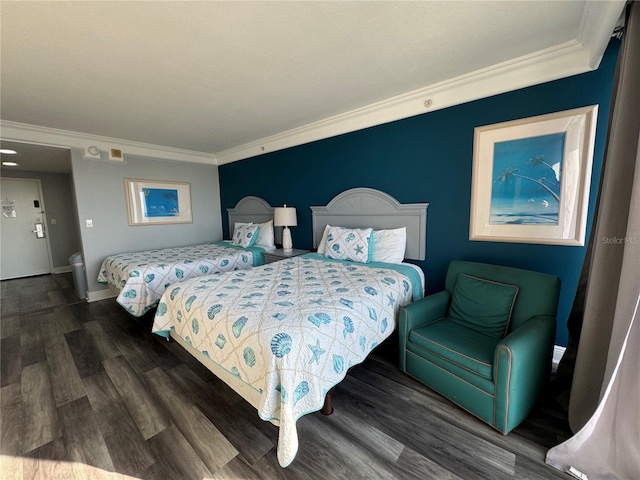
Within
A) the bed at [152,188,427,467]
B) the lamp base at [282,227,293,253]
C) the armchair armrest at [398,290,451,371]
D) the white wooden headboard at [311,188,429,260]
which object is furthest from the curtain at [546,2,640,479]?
the lamp base at [282,227,293,253]

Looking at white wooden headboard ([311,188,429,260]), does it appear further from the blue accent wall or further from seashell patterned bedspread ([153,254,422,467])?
seashell patterned bedspread ([153,254,422,467])

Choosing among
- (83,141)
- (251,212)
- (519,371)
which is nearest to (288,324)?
(519,371)

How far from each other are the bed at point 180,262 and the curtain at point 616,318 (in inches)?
137

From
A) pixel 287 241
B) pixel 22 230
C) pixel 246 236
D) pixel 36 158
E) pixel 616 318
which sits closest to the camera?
pixel 616 318

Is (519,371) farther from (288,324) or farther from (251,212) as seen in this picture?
(251,212)

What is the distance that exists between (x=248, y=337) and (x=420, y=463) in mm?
1117

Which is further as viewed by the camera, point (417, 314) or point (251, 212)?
point (251, 212)

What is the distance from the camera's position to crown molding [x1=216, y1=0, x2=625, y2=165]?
1.57 meters

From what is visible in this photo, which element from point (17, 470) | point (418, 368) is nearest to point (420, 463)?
point (418, 368)

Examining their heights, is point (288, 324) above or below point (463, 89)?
below

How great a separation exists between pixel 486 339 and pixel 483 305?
0.26 m

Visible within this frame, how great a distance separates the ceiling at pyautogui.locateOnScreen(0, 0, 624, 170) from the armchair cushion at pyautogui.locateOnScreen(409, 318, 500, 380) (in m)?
1.98

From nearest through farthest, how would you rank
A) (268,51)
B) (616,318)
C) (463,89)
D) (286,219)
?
(616,318)
(268,51)
(463,89)
(286,219)

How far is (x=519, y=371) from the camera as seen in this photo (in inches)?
57.7
